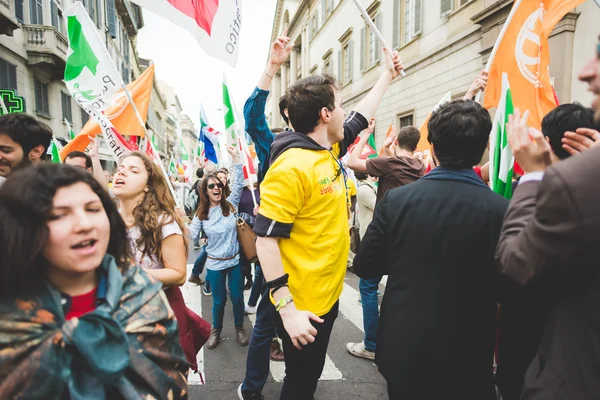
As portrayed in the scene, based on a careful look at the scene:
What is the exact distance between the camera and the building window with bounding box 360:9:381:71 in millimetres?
14891

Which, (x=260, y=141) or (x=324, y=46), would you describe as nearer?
(x=260, y=141)

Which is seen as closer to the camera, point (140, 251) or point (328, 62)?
point (140, 251)

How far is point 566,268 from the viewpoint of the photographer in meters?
0.94

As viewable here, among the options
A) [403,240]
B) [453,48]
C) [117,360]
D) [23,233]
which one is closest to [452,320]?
[403,240]

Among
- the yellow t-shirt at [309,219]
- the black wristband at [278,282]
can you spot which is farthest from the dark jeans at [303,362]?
the black wristband at [278,282]

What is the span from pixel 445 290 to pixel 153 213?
1.72m

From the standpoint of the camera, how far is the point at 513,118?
1.39 m

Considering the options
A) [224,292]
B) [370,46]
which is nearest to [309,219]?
[224,292]

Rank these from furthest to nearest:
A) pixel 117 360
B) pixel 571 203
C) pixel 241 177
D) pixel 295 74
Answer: pixel 295 74
pixel 241 177
pixel 117 360
pixel 571 203

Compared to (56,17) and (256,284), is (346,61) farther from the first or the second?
(256,284)

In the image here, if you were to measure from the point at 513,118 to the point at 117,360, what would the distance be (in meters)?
1.63

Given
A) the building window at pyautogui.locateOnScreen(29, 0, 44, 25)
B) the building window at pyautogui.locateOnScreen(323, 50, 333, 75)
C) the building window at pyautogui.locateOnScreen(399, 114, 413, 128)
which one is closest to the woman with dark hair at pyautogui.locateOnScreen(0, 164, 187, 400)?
the building window at pyautogui.locateOnScreen(399, 114, 413, 128)

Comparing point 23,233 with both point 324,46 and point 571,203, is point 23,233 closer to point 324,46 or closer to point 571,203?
point 571,203

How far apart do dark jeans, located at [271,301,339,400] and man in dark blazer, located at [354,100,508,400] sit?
1.27 ft
